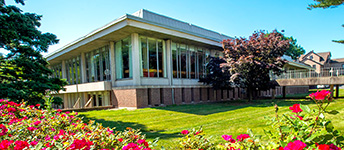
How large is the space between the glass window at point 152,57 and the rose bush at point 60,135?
8861 millimetres

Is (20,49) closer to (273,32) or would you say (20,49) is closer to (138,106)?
(138,106)

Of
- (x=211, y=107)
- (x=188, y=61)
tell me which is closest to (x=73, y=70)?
(x=188, y=61)

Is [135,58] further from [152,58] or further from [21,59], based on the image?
[21,59]

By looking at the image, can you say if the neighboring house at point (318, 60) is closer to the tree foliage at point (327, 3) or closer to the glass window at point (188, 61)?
the tree foliage at point (327, 3)

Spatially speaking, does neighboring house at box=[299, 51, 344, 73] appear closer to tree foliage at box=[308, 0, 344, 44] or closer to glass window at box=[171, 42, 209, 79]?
tree foliage at box=[308, 0, 344, 44]

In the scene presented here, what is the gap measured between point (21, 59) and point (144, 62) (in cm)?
710

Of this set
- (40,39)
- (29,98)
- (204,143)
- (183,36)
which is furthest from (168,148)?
(183,36)

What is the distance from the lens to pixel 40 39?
10.9 m

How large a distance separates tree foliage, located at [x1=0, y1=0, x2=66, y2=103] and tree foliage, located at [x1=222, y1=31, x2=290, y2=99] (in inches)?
459

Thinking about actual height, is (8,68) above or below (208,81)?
above

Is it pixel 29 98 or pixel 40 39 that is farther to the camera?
pixel 40 39

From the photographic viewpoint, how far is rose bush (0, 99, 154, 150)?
79.0 inches

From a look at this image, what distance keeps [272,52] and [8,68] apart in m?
16.0

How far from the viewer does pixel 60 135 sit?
2.55m
